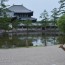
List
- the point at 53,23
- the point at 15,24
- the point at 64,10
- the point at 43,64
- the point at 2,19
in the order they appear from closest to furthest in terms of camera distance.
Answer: the point at 43,64, the point at 2,19, the point at 64,10, the point at 15,24, the point at 53,23

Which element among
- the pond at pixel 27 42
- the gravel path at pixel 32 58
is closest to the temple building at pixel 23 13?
the pond at pixel 27 42

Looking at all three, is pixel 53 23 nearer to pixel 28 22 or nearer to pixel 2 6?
pixel 28 22

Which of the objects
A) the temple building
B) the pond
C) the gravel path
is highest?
the temple building

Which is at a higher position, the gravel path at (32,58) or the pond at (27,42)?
the gravel path at (32,58)

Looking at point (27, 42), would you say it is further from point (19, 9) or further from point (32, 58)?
point (19, 9)

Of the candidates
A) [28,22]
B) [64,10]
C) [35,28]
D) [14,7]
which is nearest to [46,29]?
[35,28]

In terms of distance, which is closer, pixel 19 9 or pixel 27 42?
pixel 27 42

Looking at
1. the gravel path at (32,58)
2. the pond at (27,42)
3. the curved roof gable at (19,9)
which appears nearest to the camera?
the gravel path at (32,58)

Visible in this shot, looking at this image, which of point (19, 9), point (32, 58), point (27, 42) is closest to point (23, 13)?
point (19, 9)

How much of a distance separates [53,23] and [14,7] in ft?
49.5

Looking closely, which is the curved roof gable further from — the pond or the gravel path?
the gravel path

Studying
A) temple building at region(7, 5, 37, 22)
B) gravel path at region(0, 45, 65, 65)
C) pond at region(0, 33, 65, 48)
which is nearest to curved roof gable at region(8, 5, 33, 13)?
temple building at region(7, 5, 37, 22)

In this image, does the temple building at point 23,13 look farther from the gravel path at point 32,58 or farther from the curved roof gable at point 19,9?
the gravel path at point 32,58

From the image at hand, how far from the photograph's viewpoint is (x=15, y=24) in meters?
50.2
